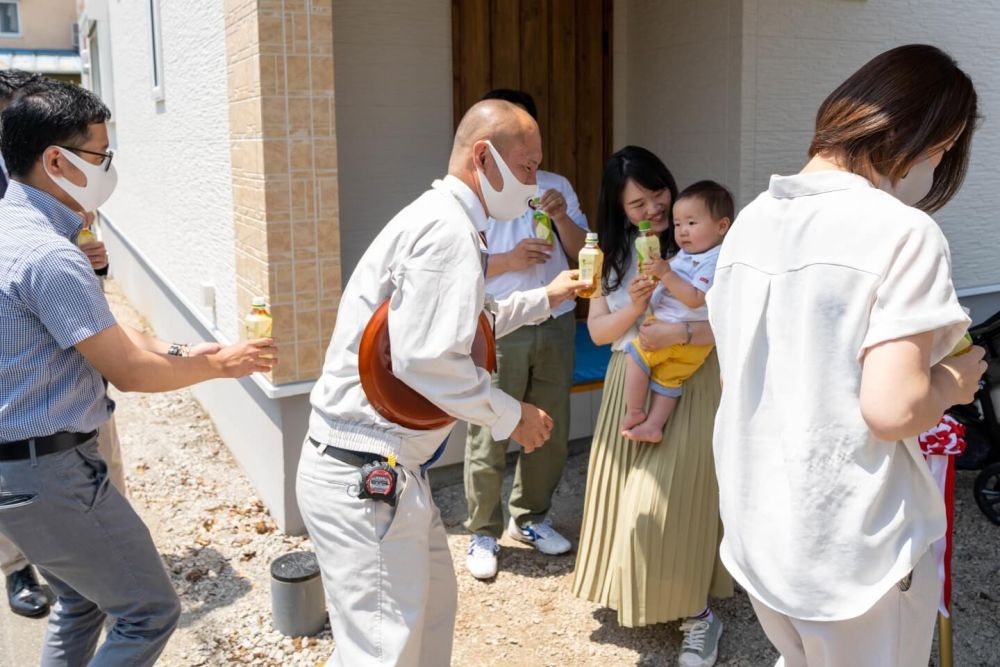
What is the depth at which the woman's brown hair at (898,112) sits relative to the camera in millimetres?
1838

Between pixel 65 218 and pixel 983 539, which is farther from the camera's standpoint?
pixel 983 539

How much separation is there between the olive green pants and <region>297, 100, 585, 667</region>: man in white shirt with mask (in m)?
1.72

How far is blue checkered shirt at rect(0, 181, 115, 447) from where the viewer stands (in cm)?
244

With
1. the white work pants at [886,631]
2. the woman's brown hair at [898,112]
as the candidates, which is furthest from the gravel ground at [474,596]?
the woman's brown hair at [898,112]

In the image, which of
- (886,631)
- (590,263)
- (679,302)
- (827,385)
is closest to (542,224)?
(679,302)

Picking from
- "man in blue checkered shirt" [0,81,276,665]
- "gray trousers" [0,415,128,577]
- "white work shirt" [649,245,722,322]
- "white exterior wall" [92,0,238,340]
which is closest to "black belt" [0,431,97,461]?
"man in blue checkered shirt" [0,81,276,665]

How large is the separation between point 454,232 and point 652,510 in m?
1.65

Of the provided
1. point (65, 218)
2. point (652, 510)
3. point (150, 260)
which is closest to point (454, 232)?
point (65, 218)

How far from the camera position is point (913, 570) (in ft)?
6.28

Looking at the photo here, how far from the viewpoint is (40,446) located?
8.31 feet

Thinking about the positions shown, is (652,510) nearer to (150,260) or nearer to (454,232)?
(454,232)

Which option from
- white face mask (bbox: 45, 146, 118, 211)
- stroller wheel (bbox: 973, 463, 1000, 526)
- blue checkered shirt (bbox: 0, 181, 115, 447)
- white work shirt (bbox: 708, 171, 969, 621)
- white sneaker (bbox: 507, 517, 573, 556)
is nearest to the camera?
white work shirt (bbox: 708, 171, 969, 621)

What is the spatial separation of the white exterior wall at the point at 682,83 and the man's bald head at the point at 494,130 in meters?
2.91

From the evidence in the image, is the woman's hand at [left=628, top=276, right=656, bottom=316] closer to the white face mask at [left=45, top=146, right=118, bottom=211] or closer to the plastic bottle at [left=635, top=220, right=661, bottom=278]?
the plastic bottle at [left=635, top=220, right=661, bottom=278]
